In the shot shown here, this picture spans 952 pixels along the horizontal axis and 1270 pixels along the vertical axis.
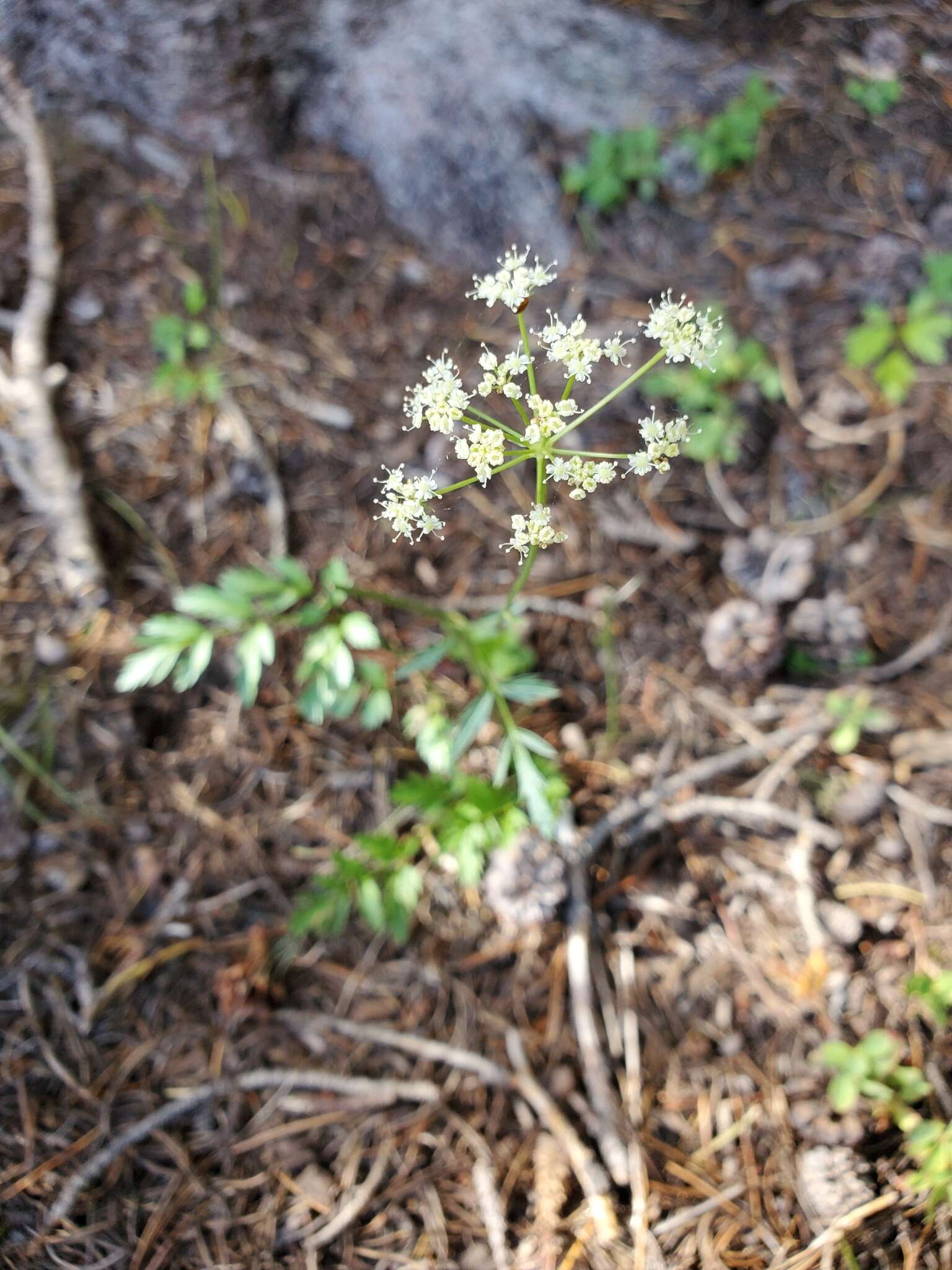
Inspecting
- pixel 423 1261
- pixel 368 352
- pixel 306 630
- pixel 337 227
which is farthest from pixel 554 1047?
pixel 337 227

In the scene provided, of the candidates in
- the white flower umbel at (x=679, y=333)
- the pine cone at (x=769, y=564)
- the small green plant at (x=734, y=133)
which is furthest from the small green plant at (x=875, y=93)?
the white flower umbel at (x=679, y=333)

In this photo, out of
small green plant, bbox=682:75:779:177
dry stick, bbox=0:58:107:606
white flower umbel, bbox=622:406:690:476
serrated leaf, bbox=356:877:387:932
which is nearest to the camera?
white flower umbel, bbox=622:406:690:476

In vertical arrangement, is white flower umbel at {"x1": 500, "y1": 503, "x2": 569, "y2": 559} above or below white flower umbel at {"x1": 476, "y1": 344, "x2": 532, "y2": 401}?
below

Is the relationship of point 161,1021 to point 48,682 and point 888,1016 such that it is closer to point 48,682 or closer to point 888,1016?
point 48,682

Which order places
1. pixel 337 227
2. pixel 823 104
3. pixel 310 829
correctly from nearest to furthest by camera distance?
1. pixel 310 829
2. pixel 823 104
3. pixel 337 227

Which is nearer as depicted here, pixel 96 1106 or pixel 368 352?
pixel 96 1106

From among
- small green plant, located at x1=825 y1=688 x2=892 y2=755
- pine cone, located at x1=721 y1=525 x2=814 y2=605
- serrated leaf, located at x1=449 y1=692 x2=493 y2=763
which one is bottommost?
small green plant, located at x1=825 y1=688 x2=892 y2=755

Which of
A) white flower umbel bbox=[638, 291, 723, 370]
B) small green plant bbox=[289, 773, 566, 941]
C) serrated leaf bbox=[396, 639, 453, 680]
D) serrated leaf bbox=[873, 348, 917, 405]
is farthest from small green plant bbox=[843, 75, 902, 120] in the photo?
small green plant bbox=[289, 773, 566, 941]

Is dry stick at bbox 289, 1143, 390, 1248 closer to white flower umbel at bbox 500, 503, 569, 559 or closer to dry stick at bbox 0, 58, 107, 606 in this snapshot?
white flower umbel at bbox 500, 503, 569, 559
